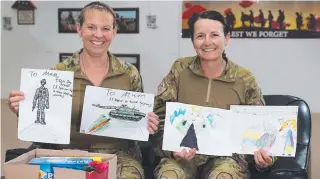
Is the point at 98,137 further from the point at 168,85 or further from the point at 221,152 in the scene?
the point at 221,152

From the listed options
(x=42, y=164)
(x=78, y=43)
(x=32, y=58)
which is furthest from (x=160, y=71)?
(x=42, y=164)

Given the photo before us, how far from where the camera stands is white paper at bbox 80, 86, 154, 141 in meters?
1.72

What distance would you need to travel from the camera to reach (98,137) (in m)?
1.87

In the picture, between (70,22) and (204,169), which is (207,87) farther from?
(70,22)

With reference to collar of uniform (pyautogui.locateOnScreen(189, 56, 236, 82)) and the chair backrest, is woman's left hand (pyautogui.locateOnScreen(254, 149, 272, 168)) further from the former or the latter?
collar of uniform (pyautogui.locateOnScreen(189, 56, 236, 82))

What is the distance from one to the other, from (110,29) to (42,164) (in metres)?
0.76

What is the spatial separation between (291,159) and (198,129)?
0.50 meters

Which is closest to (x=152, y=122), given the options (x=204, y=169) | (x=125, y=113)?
(x=125, y=113)

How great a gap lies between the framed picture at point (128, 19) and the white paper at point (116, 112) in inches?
67.6

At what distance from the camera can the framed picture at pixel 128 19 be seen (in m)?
3.34

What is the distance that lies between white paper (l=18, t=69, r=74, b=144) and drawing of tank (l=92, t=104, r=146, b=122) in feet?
0.48

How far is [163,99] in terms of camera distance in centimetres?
187

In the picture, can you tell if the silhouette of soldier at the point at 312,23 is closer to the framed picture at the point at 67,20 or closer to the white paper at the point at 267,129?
the white paper at the point at 267,129

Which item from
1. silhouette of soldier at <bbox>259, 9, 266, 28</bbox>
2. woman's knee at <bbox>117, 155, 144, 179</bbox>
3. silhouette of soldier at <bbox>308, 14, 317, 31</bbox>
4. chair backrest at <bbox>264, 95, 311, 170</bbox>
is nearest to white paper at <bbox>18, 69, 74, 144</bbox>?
woman's knee at <bbox>117, 155, 144, 179</bbox>
